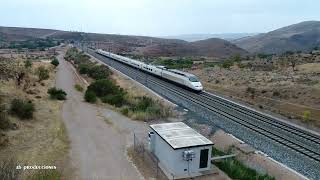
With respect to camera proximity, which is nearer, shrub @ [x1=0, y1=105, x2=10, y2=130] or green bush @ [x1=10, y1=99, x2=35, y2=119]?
shrub @ [x1=0, y1=105, x2=10, y2=130]

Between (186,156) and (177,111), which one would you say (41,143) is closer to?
(186,156)

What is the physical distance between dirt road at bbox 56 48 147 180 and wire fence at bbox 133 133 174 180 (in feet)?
2.08

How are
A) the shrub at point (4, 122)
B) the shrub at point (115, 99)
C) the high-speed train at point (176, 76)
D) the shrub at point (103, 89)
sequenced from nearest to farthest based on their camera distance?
the shrub at point (4, 122)
the shrub at point (115, 99)
the high-speed train at point (176, 76)
the shrub at point (103, 89)

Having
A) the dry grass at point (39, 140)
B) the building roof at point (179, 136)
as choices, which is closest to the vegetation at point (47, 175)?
the dry grass at point (39, 140)

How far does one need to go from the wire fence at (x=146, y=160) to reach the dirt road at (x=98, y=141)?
0.63 meters

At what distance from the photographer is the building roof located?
1966cm

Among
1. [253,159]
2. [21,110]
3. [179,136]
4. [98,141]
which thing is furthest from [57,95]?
[253,159]

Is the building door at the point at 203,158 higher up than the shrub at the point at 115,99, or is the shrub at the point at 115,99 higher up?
the building door at the point at 203,158

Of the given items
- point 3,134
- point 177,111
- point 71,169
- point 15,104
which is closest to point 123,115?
point 177,111

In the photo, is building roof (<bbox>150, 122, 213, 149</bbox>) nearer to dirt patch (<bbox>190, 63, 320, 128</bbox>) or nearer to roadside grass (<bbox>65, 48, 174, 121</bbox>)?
roadside grass (<bbox>65, 48, 174, 121</bbox>)

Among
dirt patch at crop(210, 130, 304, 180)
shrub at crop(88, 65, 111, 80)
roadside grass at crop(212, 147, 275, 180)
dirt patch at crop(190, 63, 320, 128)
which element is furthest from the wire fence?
shrub at crop(88, 65, 111, 80)

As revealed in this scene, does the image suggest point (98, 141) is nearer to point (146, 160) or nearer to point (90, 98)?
point (146, 160)

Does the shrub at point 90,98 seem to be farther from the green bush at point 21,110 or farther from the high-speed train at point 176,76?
the green bush at point 21,110

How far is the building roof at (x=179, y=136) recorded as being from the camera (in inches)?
774
